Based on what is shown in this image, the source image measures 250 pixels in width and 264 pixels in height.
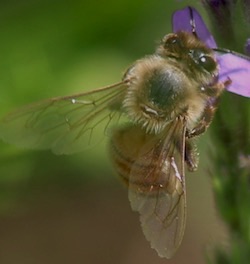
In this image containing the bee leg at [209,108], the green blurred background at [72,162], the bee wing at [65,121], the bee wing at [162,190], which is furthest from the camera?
the green blurred background at [72,162]

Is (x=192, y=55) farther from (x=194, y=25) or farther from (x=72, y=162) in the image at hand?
(x=72, y=162)

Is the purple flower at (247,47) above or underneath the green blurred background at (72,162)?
above

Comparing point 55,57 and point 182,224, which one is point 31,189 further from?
point 182,224

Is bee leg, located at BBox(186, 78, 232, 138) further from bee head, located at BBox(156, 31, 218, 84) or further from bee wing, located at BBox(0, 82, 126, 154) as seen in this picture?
bee wing, located at BBox(0, 82, 126, 154)

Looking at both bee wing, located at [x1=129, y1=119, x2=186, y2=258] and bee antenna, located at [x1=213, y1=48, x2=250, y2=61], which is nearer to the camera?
bee wing, located at [x1=129, y1=119, x2=186, y2=258]

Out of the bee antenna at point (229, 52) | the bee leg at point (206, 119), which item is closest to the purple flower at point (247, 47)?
the bee antenna at point (229, 52)

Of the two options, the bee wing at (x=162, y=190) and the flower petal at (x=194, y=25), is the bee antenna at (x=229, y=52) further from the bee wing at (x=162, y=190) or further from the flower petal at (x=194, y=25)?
the bee wing at (x=162, y=190)

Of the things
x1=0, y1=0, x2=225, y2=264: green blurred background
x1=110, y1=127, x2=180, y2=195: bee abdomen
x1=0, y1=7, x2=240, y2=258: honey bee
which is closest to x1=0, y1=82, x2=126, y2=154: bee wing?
x1=0, y1=7, x2=240, y2=258: honey bee
